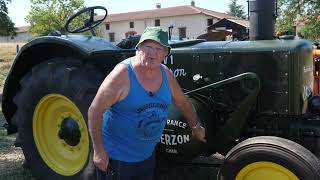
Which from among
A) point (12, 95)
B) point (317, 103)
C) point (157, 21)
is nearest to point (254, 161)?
point (317, 103)

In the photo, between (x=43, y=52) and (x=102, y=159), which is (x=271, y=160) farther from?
(x=43, y=52)

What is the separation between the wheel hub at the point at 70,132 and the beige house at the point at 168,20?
56.5 meters

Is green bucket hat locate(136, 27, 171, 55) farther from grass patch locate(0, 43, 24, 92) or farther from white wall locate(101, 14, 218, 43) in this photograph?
white wall locate(101, 14, 218, 43)

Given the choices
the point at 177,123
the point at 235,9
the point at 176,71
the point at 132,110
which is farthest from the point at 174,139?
the point at 235,9

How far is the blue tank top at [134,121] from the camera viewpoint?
2.74 meters

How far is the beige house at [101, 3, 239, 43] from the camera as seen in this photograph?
65.4m

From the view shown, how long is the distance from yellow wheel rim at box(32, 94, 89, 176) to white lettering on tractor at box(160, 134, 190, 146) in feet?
2.35

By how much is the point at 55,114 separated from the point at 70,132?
308 millimetres

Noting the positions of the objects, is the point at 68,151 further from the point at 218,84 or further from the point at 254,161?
the point at 254,161

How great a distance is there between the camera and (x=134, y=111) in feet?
9.04

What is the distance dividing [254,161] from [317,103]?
0.99m

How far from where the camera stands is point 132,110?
2750mm

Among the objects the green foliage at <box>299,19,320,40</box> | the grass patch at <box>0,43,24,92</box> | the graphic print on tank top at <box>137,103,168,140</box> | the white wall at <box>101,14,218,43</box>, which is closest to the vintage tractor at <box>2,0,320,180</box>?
the graphic print on tank top at <box>137,103,168,140</box>

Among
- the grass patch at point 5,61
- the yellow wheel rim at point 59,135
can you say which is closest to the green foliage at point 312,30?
the grass patch at point 5,61
